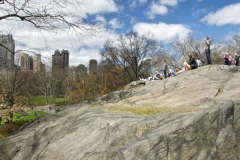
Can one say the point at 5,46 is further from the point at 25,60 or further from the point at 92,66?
the point at 92,66

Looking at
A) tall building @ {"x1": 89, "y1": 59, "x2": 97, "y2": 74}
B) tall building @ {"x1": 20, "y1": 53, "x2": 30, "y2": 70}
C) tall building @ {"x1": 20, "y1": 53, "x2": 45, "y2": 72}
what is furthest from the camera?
tall building @ {"x1": 89, "y1": 59, "x2": 97, "y2": 74}

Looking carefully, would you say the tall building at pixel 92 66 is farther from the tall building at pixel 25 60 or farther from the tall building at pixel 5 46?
the tall building at pixel 5 46

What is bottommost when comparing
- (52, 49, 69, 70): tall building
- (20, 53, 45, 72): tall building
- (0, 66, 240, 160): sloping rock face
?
(0, 66, 240, 160): sloping rock face

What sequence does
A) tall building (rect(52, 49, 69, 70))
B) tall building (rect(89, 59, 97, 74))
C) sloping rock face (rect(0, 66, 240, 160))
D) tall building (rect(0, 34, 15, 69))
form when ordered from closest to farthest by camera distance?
sloping rock face (rect(0, 66, 240, 160))
tall building (rect(0, 34, 15, 69))
tall building (rect(52, 49, 69, 70))
tall building (rect(89, 59, 97, 74))

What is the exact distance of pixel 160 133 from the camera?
20.0ft

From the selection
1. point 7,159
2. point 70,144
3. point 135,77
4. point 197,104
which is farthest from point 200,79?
point 135,77

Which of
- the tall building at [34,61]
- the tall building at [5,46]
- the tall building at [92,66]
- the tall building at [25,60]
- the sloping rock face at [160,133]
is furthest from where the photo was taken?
the tall building at [92,66]

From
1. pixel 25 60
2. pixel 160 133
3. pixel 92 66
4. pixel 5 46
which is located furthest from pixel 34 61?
pixel 92 66

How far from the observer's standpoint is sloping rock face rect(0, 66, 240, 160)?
5.89m

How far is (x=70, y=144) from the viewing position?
8914mm

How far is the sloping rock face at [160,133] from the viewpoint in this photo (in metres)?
5.89

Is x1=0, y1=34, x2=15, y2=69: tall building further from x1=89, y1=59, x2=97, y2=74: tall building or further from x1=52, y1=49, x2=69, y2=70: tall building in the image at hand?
x1=89, y1=59, x2=97, y2=74: tall building

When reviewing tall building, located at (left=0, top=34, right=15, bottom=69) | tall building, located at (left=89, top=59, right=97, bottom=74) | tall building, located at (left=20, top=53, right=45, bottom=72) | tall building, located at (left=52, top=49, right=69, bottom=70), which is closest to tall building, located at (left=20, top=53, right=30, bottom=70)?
tall building, located at (left=20, top=53, right=45, bottom=72)

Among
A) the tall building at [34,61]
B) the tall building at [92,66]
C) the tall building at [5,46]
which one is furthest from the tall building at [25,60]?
the tall building at [92,66]
